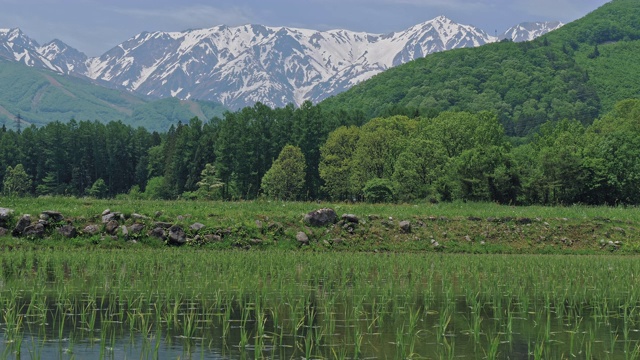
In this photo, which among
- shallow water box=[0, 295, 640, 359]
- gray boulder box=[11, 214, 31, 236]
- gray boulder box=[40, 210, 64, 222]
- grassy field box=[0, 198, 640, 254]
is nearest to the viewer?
shallow water box=[0, 295, 640, 359]

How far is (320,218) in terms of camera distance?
5125 centimetres

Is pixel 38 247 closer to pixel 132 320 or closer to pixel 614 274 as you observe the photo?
pixel 132 320

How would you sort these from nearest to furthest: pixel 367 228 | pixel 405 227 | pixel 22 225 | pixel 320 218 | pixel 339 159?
1. pixel 22 225
2. pixel 320 218
3. pixel 367 228
4. pixel 405 227
5. pixel 339 159

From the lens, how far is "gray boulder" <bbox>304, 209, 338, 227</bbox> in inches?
2013

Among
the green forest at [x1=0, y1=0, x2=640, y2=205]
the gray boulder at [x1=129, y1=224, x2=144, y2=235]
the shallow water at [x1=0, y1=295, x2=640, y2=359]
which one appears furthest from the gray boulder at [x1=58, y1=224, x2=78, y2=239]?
the shallow water at [x1=0, y1=295, x2=640, y2=359]

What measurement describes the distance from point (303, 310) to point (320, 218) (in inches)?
1136

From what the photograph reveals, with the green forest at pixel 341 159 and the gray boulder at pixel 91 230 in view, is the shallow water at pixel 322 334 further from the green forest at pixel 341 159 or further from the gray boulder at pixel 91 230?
the green forest at pixel 341 159

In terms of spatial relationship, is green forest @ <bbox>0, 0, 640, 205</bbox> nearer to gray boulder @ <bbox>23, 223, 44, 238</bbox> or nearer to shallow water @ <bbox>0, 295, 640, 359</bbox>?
gray boulder @ <bbox>23, 223, 44, 238</bbox>

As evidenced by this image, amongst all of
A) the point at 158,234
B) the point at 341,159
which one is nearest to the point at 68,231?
the point at 158,234

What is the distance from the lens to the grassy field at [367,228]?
1868 inches

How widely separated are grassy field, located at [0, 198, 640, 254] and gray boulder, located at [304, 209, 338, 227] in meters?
0.57

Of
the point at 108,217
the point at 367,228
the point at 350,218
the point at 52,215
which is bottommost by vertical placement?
the point at 367,228

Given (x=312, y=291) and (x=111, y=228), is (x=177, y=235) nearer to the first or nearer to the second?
(x=111, y=228)

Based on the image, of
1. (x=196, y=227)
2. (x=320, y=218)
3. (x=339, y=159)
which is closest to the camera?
(x=196, y=227)
